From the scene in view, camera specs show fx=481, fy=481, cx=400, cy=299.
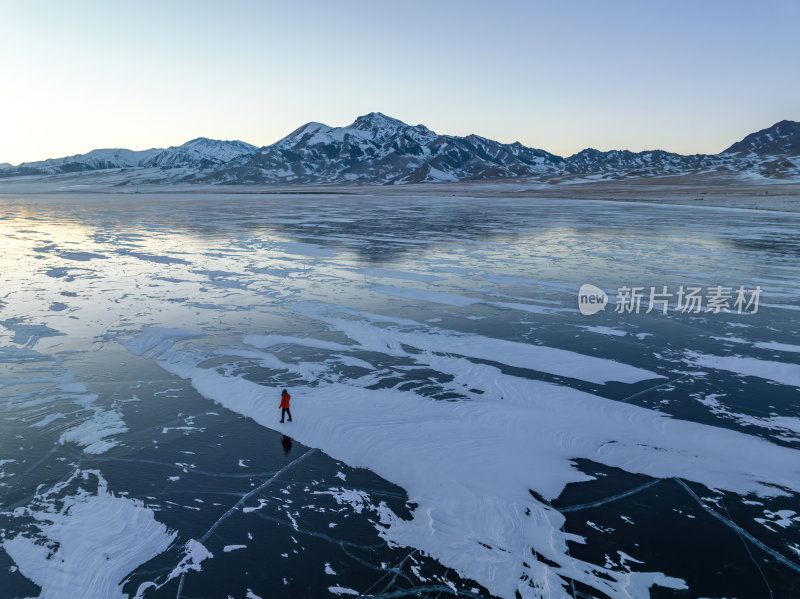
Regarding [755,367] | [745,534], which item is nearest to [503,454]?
[745,534]

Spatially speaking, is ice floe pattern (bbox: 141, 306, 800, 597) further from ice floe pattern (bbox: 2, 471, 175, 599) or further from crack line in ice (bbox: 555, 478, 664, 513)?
ice floe pattern (bbox: 2, 471, 175, 599)

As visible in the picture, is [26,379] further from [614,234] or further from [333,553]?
[614,234]

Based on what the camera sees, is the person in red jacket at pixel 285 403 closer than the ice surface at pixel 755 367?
Yes

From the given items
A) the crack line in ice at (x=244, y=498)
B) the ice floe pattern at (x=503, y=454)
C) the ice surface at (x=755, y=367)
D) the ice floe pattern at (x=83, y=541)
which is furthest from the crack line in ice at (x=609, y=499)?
the ice surface at (x=755, y=367)

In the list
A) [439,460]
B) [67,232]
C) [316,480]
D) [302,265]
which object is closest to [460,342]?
[439,460]

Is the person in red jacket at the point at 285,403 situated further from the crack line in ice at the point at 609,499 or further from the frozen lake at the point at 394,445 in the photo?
the crack line in ice at the point at 609,499
